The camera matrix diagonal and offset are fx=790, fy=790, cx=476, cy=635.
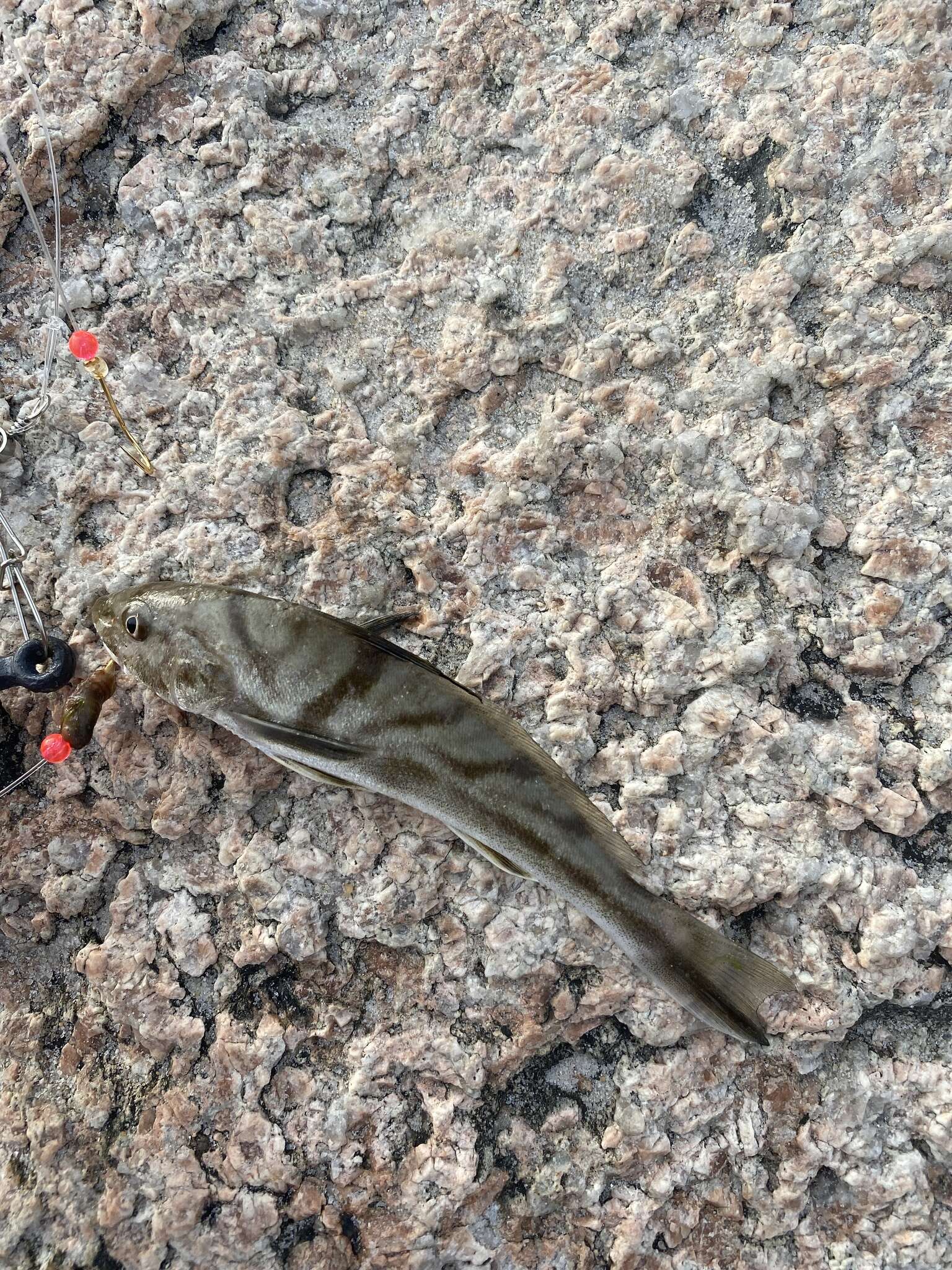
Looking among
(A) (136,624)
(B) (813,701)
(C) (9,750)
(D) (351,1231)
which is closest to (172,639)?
(A) (136,624)

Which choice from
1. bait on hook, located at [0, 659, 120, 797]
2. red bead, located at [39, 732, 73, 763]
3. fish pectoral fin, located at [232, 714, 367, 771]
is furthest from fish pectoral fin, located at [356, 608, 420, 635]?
red bead, located at [39, 732, 73, 763]

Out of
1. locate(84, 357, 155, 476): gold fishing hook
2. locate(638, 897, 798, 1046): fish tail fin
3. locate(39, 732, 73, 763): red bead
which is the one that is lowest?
locate(638, 897, 798, 1046): fish tail fin

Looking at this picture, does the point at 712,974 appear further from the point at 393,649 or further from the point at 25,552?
the point at 25,552

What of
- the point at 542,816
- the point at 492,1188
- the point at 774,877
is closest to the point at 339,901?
the point at 542,816

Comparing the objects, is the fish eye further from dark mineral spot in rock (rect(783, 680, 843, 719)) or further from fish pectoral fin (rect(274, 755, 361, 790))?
dark mineral spot in rock (rect(783, 680, 843, 719))

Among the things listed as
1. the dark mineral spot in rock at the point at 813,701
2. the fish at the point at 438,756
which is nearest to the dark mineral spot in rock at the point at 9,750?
the fish at the point at 438,756

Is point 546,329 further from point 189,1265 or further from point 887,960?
point 189,1265
